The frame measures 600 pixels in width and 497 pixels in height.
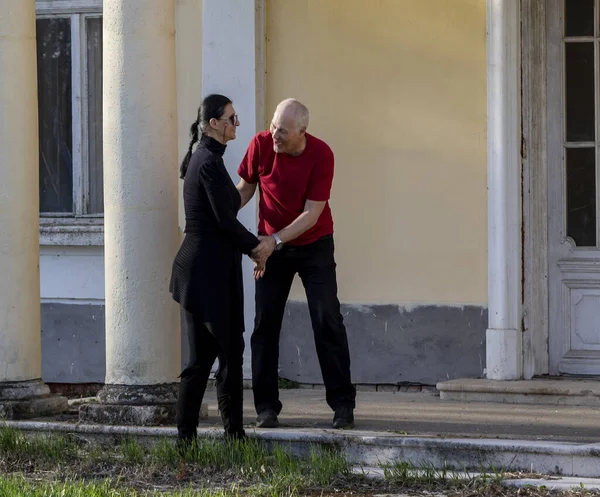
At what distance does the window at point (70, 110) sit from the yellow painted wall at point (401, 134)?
6.11 feet

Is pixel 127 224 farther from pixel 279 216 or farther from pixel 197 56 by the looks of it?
pixel 197 56

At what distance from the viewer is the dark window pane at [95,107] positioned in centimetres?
1005

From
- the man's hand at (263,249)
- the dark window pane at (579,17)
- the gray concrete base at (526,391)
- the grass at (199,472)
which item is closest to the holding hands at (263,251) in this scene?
the man's hand at (263,249)

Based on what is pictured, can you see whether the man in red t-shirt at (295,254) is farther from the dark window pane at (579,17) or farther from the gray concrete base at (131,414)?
the dark window pane at (579,17)

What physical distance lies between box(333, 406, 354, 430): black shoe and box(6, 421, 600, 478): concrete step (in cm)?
16

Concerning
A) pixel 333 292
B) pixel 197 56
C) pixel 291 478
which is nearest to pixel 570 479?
pixel 291 478

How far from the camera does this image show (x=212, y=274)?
644 centimetres

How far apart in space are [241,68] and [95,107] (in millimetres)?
1570

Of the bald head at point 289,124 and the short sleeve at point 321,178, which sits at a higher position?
the bald head at point 289,124

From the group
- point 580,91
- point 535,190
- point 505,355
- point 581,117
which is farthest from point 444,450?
point 580,91

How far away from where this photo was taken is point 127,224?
7.20 m

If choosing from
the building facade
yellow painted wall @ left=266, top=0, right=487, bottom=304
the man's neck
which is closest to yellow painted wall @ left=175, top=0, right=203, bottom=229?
the building facade

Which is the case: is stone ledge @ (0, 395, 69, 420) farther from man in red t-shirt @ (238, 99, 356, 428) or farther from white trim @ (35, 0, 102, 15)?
white trim @ (35, 0, 102, 15)

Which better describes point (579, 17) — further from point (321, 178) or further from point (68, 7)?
point (68, 7)
